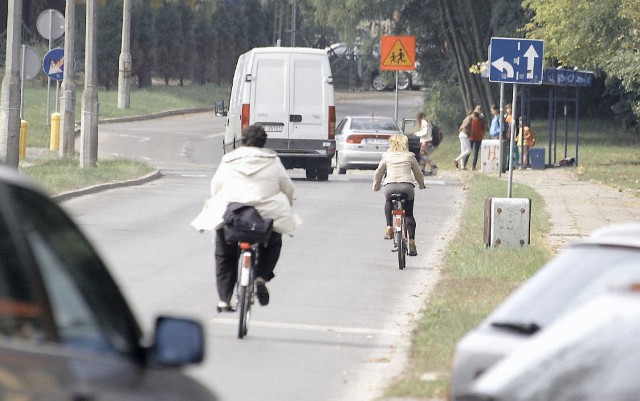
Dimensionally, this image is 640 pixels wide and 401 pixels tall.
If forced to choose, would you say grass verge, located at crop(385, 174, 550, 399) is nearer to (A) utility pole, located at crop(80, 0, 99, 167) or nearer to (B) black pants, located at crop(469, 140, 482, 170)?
(A) utility pole, located at crop(80, 0, 99, 167)

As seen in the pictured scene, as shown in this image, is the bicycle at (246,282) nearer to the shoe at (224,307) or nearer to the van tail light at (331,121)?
the shoe at (224,307)

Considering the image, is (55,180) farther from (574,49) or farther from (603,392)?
(603,392)

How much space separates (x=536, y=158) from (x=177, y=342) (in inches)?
1334

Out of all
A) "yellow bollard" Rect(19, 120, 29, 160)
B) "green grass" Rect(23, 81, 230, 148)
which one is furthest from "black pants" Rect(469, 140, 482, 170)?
"yellow bollard" Rect(19, 120, 29, 160)

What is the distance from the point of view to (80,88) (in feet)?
188

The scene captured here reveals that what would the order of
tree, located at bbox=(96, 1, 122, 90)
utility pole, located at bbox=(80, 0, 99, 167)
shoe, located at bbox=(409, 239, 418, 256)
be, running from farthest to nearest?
tree, located at bbox=(96, 1, 122, 90), utility pole, located at bbox=(80, 0, 99, 167), shoe, located at bbox=(409, 239, 418, 256)

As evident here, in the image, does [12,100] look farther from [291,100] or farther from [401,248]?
[401,248]

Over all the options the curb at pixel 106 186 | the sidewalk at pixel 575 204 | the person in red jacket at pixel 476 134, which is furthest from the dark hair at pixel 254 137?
the person in red jacket at pixel 476 134

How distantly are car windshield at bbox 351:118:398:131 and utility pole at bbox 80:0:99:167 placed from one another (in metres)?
7.28

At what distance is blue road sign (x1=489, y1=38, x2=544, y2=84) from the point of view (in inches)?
803

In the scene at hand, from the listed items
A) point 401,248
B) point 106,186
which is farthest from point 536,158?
point 401,248

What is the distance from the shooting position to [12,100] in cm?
2519

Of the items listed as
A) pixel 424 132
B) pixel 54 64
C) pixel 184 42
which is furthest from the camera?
pixel 184 42

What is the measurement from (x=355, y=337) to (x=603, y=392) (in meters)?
8.00
